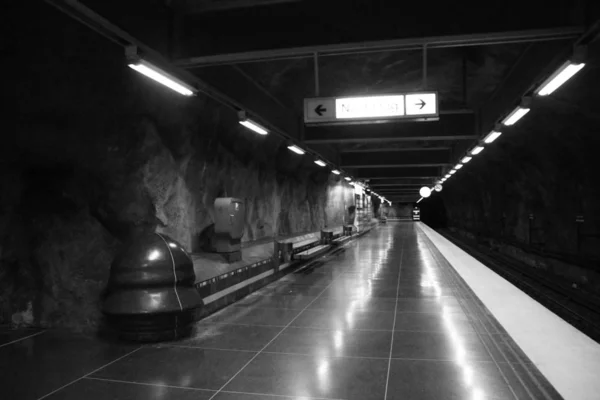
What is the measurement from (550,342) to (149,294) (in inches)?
190

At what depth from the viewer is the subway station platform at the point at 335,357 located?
414cm

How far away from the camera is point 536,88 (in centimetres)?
723

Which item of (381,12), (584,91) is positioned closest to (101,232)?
(381,12)

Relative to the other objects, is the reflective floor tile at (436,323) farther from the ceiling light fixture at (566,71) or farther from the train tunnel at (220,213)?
the ceiling light fixture at (566,71)

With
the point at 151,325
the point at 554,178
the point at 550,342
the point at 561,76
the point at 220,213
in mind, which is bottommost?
the point at 550,342

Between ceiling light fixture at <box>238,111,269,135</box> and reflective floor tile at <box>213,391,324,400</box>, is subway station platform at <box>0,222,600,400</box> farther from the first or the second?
ceiling light fixture at <box>238,111,269,135</box>

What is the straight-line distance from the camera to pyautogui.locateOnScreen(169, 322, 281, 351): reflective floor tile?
562 cm

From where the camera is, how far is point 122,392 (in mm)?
4125

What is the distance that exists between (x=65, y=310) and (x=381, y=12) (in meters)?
6.23

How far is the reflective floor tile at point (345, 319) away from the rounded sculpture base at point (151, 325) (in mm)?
1766

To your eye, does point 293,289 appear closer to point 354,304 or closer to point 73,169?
point 354,304

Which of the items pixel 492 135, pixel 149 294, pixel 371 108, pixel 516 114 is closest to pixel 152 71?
pixel 149 294

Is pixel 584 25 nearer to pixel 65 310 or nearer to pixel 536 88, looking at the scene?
pixel 536 88

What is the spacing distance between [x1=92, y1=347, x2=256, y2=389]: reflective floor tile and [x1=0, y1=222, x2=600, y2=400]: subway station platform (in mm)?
12
